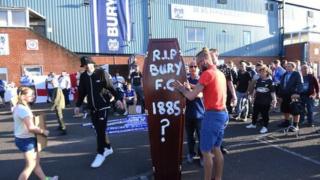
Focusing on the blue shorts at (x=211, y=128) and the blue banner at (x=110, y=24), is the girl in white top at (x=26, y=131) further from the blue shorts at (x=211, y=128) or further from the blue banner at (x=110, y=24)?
the blue banner at (x=110, y=24)

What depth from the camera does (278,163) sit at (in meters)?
6.96

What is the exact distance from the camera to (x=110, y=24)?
25859 mm

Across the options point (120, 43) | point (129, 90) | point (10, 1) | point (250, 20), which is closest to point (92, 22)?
point (120, 43)

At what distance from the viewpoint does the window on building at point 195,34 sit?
106 ft

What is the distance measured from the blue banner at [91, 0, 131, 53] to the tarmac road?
1642cm

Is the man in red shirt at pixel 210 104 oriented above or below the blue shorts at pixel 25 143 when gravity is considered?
above

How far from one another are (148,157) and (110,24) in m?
19.4

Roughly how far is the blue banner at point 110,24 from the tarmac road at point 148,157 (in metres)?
16.4

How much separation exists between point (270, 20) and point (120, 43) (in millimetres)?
18020

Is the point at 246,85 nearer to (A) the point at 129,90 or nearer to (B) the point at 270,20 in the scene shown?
(A) the point at 129,90

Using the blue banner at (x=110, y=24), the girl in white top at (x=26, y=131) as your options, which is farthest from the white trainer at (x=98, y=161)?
the blue banner at (x=110, y=24)

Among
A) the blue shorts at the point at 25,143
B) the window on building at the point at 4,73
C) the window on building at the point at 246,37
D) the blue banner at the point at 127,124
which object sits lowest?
the blue banner at the point at 127,124

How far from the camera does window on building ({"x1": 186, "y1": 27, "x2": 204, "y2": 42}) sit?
32.3m

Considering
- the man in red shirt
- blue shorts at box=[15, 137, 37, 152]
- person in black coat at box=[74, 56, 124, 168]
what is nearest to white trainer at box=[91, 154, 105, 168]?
person in black coat at box=[74, 56, 124, 168]
